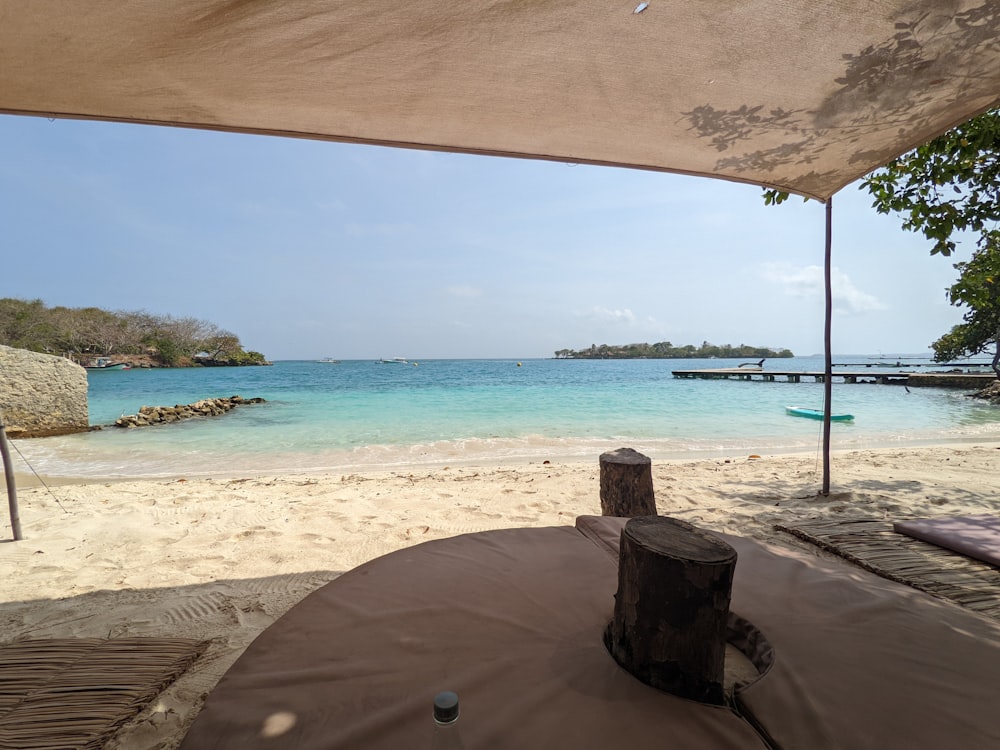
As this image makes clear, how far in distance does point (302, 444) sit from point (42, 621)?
20.8ft

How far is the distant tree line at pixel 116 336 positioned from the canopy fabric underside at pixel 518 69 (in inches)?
1519

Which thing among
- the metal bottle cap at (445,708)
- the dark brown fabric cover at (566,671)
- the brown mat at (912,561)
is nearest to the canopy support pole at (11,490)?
the dark brown fabric cover at (566,671)

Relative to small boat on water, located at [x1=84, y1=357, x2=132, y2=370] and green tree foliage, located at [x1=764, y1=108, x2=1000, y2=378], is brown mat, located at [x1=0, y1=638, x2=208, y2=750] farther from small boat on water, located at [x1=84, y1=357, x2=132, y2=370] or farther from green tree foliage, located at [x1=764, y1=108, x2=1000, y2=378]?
small boat on water, located at [x1=84, y1=357, x2=132, y2=370]

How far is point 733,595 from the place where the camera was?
4.01 ft

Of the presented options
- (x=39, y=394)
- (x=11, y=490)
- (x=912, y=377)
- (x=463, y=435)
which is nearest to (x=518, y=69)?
(x=11, y=490)

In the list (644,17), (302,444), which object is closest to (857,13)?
(644,17)

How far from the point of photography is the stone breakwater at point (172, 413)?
10547mm

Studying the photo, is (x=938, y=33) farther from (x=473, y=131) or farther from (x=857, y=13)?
(x=473, y=131)

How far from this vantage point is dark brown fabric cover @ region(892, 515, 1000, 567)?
204 cm

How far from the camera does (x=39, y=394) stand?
861 cm

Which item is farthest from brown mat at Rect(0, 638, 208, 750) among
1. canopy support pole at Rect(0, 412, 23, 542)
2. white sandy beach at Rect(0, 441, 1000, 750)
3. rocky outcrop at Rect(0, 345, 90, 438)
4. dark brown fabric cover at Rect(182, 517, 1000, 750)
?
rocky outcrop at Rect(0, 345, 90, 438)

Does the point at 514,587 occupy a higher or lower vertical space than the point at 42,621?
higher

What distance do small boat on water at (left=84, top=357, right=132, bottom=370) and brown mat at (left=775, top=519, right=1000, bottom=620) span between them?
5109 centimetres

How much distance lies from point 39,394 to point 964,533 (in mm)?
13343
